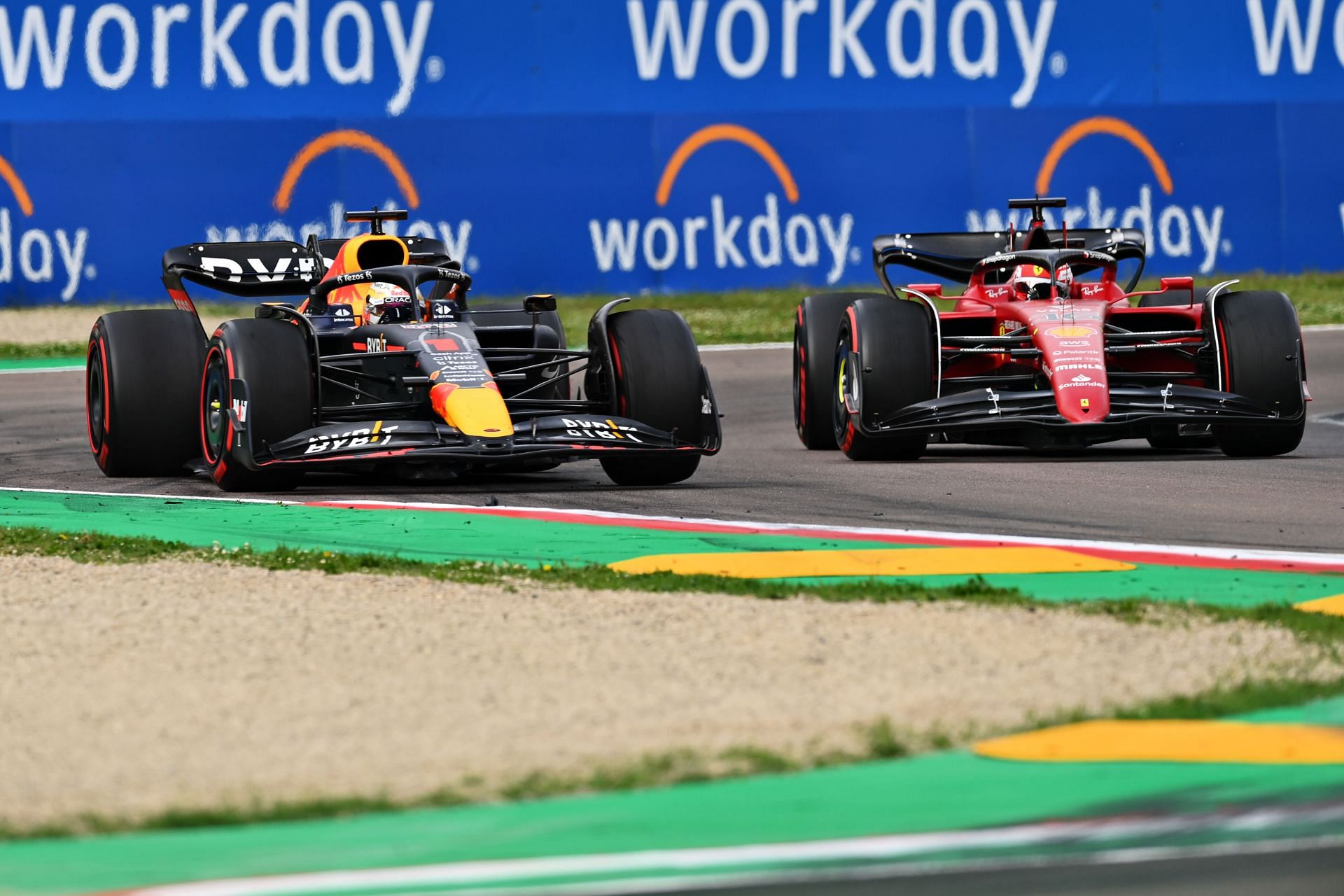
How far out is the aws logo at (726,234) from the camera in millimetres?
22203

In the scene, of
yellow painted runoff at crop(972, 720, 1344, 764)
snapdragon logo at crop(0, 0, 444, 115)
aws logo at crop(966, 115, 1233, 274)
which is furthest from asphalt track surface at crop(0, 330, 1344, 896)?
aws logo at crop(966, 115, 1233, 274)

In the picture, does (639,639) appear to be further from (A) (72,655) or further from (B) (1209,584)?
(B) (1209,584)

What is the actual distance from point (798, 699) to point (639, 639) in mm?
836

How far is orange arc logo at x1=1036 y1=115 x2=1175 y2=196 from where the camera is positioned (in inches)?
898

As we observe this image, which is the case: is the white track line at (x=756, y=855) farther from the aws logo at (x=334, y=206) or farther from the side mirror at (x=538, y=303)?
the aws logo at (x=334, y=206)

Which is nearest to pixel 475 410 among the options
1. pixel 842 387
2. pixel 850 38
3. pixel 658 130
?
pixel 842 387

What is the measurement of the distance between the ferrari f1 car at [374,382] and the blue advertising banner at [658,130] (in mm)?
9701

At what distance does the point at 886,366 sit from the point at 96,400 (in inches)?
161

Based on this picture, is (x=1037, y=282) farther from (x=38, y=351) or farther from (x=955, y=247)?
(x=38, y=351)

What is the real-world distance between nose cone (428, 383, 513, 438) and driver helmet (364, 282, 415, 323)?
107cm

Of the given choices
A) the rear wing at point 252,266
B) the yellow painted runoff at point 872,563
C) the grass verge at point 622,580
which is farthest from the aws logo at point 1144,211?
the grass verge at point 622,580

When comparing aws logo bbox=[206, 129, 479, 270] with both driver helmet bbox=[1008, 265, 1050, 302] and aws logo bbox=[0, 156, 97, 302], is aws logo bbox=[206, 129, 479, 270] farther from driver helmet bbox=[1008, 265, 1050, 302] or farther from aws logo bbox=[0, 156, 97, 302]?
driver helmet bbox=[1008, 265, 1050, 302]

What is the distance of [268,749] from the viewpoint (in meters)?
4.87

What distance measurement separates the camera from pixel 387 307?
11141mm
